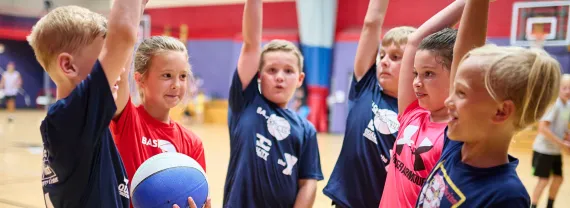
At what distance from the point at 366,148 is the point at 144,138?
106cm

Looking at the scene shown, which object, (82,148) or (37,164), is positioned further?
(37,164)

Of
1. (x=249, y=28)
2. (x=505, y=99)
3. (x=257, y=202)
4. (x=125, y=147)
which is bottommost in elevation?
(x=257, y=202)

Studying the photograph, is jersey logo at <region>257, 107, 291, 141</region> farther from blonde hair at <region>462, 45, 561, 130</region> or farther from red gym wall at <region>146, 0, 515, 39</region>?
red gym wall at <region>146, 0, 515, 39</region>

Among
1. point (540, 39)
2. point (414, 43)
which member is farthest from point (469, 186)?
point (540, 39)

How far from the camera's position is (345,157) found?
2221 millimetres

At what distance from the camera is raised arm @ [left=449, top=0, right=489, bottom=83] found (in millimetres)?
1314

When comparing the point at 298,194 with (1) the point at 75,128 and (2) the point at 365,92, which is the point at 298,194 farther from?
(1) the point at 75,128

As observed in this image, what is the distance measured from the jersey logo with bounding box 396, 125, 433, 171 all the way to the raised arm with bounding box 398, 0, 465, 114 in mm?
183

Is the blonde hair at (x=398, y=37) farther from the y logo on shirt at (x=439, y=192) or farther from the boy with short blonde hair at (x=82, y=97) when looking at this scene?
the boy with short blonde hair at (x=82, y=97)

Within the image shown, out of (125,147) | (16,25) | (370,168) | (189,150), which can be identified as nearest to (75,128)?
(125,147)

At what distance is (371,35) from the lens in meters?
2.22

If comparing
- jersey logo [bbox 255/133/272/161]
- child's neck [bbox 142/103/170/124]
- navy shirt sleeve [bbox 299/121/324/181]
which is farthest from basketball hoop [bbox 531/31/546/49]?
child's neck [bbox 142/103/170/124]

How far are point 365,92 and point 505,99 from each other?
3.63 ft

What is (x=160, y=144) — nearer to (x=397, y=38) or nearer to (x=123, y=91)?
(x=123, y=91)
